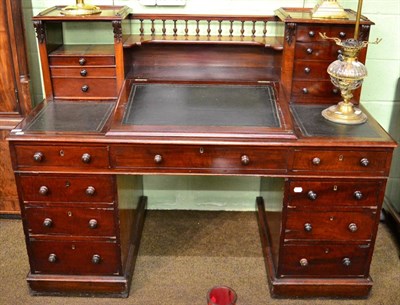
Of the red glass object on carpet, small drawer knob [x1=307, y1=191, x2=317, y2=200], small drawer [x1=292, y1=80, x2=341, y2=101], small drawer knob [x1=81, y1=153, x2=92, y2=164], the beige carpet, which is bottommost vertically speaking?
the beige carpet

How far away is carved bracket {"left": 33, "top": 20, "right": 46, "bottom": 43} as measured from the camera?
2391 mm

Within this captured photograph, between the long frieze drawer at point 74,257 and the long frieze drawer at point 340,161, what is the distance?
38.8 inches

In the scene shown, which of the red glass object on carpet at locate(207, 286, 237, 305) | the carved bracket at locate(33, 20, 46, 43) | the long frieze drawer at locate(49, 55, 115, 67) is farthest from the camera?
the long frieze drawer at locate(49, 55, 115, 67)

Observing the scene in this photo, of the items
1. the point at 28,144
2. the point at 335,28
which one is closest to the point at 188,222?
the point at 28,144

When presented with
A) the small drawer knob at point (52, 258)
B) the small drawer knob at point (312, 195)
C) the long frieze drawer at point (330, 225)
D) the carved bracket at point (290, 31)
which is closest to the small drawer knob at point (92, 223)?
the small drawer knob at point (52, 258)

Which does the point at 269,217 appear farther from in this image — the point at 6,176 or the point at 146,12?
the point at 6,176

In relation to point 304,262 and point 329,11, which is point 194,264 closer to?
point 304,262

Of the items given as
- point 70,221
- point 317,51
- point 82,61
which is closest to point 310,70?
point 317,51

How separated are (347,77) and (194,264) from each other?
1.30 m

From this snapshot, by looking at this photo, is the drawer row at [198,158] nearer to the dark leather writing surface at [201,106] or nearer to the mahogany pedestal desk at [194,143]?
the mahogany pedestal desk at [194,143]

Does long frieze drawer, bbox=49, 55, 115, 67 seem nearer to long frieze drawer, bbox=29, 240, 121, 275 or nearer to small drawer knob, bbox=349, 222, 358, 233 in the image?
long frieze drawer, bbox=29, 240, 121, 275

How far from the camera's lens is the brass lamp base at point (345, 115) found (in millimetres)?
2281

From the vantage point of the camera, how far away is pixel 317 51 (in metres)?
2.42

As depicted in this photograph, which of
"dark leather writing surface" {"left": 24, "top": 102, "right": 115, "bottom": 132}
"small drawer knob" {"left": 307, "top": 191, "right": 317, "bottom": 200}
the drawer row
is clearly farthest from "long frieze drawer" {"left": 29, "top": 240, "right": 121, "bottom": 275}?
"small drawer knob" {"left": 307, "top": 191, "right": 317, "bottom": 200}
